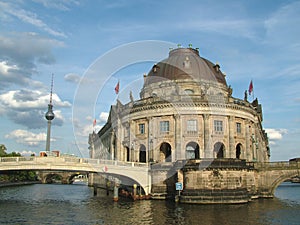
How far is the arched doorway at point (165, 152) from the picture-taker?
56731 millimetres

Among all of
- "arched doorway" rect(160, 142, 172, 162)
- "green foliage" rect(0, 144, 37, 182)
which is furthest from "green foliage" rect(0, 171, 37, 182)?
"arched doorway" rect(160, 142, 172, 162)

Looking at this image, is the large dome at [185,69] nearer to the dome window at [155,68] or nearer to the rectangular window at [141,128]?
the dome window at [155,68]

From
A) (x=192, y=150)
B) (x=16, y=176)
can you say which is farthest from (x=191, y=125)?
(x=16, y=176)

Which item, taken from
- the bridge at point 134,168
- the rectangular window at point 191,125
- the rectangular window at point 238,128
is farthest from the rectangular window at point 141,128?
the rectangular window at point 238,128

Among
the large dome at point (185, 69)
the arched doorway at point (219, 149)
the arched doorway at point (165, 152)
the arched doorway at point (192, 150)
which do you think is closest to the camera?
the arched doorway at point (219, 149)

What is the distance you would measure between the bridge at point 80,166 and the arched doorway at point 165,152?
8.58 m

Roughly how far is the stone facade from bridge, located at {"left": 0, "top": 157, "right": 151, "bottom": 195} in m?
1.91

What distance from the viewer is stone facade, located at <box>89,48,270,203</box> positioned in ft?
177

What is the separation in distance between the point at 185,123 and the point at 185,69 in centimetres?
1394

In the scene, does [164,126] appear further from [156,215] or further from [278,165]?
[156,215]

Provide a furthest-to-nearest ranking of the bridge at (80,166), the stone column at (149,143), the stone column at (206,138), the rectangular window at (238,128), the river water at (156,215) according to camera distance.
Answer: the rectangular window at (238,128), the stone column at (149,143), the stone column at (206,138), the bridge at (80,166), the river water at (156,215)

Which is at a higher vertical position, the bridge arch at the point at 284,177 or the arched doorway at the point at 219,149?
the arched doorway at the point at 219,149

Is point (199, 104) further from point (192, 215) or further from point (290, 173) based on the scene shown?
point (192, 215)

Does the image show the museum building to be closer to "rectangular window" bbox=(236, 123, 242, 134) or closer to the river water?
"rectangular window" bbox=(236, 123, 242, 134)
